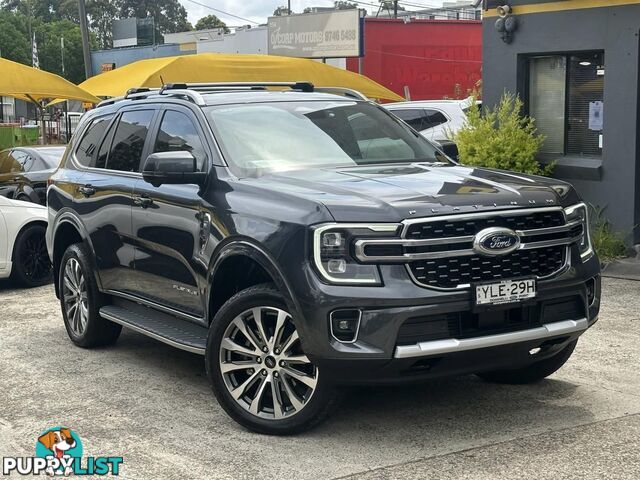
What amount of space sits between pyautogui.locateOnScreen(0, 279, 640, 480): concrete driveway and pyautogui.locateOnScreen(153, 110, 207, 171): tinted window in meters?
1.55

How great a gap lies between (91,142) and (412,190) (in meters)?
3.54

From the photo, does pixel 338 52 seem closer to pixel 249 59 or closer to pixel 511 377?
pixel 249 59

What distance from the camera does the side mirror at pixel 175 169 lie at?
5.98 metres

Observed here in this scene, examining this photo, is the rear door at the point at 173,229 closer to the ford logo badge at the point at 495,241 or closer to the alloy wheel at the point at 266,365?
the alloy wheel at the point at 266,365

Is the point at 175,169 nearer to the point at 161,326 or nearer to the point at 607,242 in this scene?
the point at 161,326

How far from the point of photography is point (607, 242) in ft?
36.3

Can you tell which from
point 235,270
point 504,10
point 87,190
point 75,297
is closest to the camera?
point 235,270

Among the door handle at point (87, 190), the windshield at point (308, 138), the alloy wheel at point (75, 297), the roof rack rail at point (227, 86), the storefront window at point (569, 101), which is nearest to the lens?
the windshield at point (308, 138)

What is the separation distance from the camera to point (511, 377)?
20.7 feet

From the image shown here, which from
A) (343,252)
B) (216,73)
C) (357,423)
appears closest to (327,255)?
(343,252)

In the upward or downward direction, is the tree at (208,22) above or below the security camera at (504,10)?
above

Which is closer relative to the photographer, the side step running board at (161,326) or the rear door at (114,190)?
the side step running board at (161,326)

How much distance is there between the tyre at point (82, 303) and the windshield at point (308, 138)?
1.88 meters

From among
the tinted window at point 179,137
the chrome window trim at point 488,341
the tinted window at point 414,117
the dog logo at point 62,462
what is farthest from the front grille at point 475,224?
the tinted window at point 414,117
